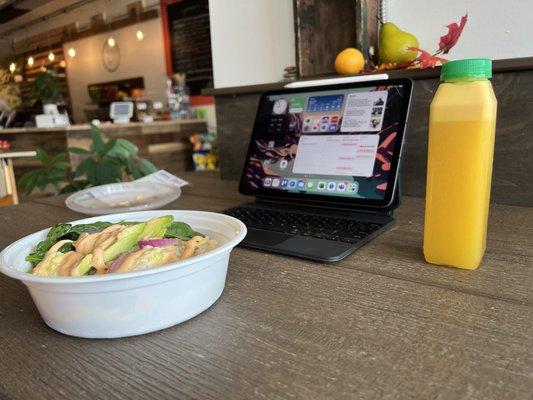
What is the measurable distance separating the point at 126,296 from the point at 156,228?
0.39 ft

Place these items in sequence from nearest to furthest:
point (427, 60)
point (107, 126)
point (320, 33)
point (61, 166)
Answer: point (427, 60), point (320, 33), point (61, 166), point (107, 126)

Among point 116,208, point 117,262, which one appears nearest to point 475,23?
point 116,208

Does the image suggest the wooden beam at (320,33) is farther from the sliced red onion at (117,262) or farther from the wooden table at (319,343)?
the sliced red onion at (117,262)

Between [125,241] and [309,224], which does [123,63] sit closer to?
[309,224]

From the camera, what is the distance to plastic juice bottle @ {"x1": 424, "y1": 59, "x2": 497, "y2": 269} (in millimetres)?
465

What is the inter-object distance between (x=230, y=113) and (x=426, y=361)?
3.56 feet

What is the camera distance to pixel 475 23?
1.15 metres

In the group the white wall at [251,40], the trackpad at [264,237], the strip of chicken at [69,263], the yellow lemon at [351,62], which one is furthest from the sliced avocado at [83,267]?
the white wall at [251,40]

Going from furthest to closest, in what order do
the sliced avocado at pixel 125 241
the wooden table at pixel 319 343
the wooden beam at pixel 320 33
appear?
the wooden beam at pixel 320 33 < the sliced avocado at pixel 125 241 < the wooden table at pixel 319 343

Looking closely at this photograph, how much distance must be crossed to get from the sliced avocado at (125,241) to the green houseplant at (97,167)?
958 millimetres

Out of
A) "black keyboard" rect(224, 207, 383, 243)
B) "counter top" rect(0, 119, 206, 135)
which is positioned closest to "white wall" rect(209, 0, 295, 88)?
"black keyboard" rect(224, 207, 383, 243)

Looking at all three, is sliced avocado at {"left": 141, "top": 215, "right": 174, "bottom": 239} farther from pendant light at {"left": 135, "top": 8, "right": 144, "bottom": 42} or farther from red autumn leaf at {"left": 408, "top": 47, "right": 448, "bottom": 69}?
pendant light at {"left": 135, "top": 8, "right": 144, "bottom": 42}

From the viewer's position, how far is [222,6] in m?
1.61

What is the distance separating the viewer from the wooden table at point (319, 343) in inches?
12.7
